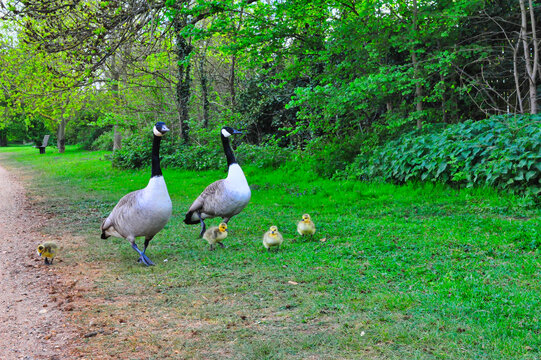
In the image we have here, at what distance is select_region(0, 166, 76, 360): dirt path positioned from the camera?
14.2 ft

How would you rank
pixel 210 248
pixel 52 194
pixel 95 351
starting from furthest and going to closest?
1. pixel 52 194
2. pixel 210 248
3. pixel 95 351

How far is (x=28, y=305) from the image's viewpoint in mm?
5453

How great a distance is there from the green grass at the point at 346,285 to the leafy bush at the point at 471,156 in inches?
17.2

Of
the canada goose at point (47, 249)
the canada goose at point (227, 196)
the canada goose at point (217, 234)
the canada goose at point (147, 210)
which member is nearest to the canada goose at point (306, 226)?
the canada goose at point (227, 196)

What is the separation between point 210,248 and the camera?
25.3 ft

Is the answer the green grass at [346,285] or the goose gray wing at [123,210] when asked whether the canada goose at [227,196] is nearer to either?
the green grass at [346,285]

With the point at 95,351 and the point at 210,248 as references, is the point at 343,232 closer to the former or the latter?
the point at 210,248

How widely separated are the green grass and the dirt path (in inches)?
16.9

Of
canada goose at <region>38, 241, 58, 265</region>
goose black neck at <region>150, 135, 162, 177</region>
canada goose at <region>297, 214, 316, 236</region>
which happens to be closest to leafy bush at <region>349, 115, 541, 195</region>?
canada goose at <region>297, 214, 316, 236</region>

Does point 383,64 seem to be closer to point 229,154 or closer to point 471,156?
point 471,156

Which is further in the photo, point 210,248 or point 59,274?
point 210,248

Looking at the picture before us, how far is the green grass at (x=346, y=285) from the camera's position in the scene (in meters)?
4.11

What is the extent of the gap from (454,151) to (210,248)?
624 centimetres

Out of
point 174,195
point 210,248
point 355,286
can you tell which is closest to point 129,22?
point 174,195
